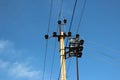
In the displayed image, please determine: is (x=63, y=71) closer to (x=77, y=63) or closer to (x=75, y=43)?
(x=75, y=43)

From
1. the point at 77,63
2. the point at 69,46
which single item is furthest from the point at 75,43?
the point at 77,63

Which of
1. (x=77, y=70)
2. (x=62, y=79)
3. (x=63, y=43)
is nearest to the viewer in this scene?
(x=77, y=70)

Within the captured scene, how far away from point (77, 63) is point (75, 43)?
3.56 metres

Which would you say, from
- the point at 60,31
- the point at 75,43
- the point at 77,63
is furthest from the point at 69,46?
the point at 77,63

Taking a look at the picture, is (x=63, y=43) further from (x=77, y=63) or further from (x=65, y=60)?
(x=77, y=63)

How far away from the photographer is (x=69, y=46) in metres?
21.2

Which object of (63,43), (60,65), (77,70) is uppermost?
(63,43)

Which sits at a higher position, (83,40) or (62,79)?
(83,40)

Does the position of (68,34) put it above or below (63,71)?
above

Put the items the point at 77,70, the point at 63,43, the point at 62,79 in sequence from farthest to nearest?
the point at 63,43, the point at 62,79, the point at 77,70

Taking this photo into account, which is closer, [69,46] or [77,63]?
[77,63]

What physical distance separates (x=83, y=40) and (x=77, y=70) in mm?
3745

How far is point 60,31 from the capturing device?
23.0 m

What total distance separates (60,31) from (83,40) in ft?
9.48
